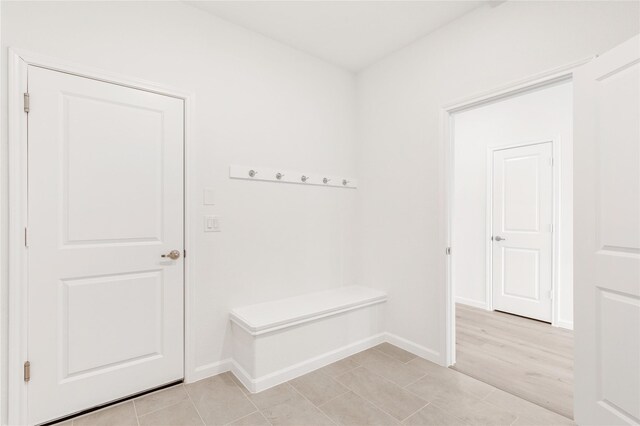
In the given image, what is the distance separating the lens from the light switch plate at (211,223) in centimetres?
231

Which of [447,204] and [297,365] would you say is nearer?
[297,365]

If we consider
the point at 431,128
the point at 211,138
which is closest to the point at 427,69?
the point at 431,128

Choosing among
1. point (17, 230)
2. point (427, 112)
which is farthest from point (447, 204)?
point (17, 230)

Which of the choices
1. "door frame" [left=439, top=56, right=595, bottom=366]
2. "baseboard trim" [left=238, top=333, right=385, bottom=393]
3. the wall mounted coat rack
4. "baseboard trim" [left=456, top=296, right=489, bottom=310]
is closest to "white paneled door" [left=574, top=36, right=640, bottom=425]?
"door frame" [left=439, top=56, right=595, bottom=366]

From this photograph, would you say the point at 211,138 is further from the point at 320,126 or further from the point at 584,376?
the point at 584,376

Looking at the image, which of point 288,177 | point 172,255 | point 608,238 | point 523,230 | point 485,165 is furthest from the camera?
point 485,165

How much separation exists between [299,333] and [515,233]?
2.93 metres

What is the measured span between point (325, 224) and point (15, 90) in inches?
90.8

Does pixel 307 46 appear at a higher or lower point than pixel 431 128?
higher

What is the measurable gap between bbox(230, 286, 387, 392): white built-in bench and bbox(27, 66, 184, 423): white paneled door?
1.56ft

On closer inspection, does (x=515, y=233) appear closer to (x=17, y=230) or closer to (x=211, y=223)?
(x=211, y=223)

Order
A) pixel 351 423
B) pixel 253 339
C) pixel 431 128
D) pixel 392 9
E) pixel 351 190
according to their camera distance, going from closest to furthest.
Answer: pixel 351 423 < pixel 253 339 < pixel 392 9 < pixel 431 128 < pixel 351 190

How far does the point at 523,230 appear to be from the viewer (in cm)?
368

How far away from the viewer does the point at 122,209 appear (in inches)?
78.5
